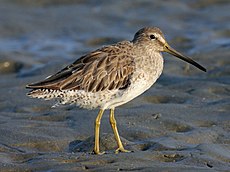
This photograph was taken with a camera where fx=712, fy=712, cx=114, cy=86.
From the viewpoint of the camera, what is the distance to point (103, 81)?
793 cm

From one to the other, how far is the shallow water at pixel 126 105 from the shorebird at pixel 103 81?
542mm

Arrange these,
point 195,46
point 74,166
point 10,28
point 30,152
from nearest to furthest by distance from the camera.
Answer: point 74,166
point 30,152
point 195,46
point 10,28

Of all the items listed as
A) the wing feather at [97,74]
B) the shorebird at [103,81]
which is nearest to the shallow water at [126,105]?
the shorebird at [103,81]

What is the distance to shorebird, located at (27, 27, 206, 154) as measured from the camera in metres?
7.82

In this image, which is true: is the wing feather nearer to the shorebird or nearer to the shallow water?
the shorebird

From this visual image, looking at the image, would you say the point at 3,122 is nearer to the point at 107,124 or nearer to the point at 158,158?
the point at 107,124

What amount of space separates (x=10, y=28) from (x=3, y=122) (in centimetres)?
654

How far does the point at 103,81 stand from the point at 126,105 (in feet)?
6.20

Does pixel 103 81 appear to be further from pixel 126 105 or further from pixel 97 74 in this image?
pixel 126 105

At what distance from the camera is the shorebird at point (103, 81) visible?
7816 mm

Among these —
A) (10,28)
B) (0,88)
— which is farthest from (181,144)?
(10,28)

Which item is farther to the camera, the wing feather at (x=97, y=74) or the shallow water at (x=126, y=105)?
the wing feather at (x=97, y=74)

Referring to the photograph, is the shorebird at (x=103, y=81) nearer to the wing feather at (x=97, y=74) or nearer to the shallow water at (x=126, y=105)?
the wing feather at (x=97, y=74)

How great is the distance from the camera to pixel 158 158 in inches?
278
